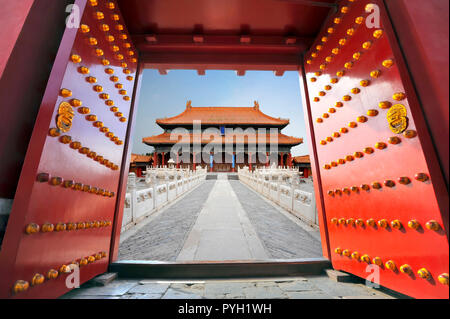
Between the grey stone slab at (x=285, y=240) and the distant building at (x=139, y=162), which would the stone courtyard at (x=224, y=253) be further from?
the distant building at (x=139, y=162)

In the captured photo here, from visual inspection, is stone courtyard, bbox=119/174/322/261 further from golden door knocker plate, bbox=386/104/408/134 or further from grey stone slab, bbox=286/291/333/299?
golden door knocker plate, bbox=386/104/408/134

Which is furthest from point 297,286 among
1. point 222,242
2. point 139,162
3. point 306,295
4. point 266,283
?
point 139,162

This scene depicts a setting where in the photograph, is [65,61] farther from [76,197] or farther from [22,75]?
[76,197]

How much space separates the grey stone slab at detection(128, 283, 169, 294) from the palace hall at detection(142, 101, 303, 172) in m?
22.6

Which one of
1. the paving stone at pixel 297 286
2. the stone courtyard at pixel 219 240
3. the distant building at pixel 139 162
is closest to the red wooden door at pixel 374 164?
the paving stone at pixel 297 286

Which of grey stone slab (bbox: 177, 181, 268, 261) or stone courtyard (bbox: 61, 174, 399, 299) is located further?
grey stone slab (bbox: 177, 181, 268, 261)

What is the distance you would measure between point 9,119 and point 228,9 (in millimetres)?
1821

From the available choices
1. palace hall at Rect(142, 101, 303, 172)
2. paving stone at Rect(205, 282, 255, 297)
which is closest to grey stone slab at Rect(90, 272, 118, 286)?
paving stone at Rect(205, 282, 255, 297)

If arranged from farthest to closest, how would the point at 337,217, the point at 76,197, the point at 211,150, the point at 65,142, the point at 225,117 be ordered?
the point at 225,117
the point at 211,150
the point at 337,217
the point at 76,197
the point at 65,142

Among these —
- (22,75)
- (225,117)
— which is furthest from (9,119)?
(225,117)

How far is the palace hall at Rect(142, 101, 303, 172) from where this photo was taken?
24.3 m

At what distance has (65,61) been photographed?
1140mm

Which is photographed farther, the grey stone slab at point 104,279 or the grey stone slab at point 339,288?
the grey stone slab at point 104,279

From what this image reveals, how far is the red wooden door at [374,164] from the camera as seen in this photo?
989 millimetres
